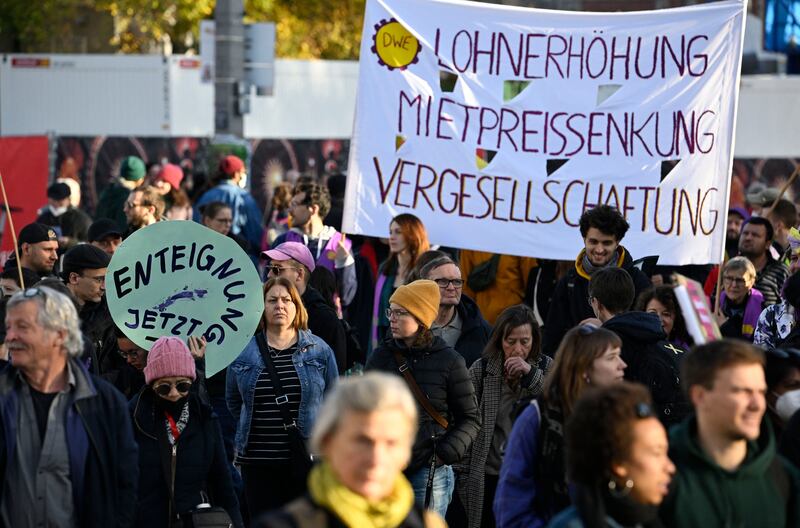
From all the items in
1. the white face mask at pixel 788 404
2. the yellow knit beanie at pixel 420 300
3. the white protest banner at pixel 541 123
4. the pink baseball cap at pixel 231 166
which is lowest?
the white face mask at pixel 788 404

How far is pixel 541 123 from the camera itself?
9.88 metres

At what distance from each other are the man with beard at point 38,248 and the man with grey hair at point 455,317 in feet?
7.36

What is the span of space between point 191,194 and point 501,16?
345 inches

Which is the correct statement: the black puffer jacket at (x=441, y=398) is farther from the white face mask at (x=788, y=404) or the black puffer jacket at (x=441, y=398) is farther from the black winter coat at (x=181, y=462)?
the white face mask at (x=788, y=404)

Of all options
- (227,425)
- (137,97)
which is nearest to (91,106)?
(137,97)

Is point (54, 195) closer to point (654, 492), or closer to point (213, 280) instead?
point (213, 280)

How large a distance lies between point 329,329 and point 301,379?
3.73 ft

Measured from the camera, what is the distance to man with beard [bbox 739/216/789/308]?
35.3 ft

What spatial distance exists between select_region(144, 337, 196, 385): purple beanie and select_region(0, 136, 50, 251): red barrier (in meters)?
6.88

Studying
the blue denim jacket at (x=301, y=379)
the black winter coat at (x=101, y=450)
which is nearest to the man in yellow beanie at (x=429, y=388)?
the blue denim jacket at (x=301, y=379)

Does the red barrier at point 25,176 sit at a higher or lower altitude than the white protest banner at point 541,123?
lower

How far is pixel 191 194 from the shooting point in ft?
59.6

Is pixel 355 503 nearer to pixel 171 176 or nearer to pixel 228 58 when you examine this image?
pixel 171 176

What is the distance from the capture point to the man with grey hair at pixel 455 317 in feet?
28.3
